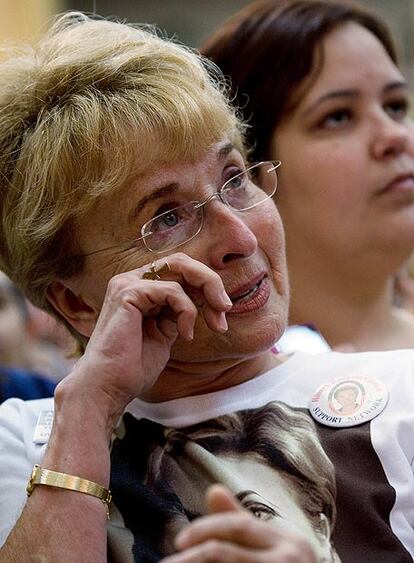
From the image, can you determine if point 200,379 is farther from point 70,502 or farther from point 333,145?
point 333,145

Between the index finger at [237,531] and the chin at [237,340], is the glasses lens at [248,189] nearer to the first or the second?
the chin at [237,340]

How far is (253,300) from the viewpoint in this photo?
5.81 feet

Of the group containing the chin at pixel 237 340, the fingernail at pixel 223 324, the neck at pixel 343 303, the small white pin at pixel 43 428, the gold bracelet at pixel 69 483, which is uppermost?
the fingernail at pixel 223 324

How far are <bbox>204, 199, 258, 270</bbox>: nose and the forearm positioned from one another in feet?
1.03

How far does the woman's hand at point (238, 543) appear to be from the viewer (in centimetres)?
107

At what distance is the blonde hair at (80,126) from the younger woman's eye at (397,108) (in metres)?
0.72

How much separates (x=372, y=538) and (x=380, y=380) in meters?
0.27

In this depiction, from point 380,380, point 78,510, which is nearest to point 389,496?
point 380,380

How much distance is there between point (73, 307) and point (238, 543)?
2.99 feet

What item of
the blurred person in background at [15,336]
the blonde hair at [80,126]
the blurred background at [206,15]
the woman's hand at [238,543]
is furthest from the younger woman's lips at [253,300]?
the blurred background at [206,15]

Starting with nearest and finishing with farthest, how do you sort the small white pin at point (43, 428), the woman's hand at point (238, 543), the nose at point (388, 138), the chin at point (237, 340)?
the woman's hand at point (238, 543), the chin at point (237, 340), the small white pin at point (43, 428), the nose at point (388, 138)

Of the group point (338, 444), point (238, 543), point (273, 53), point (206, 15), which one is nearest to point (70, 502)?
point (338, 444)

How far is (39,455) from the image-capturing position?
186 cm

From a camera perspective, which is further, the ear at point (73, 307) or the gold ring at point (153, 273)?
the ear at point (73, 307)
